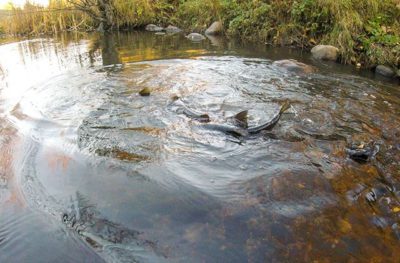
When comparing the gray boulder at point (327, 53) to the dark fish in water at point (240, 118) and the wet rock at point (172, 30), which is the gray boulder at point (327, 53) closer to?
the dark fish in water at point (240, 118)

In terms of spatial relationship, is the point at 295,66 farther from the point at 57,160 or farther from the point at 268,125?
the point at 57,160

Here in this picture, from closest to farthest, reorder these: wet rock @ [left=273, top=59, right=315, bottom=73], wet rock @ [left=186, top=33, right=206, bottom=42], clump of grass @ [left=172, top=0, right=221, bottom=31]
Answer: wet rock @ [left=273, top=59, right=315, bottom=73], wet rock @ [left=186, top=33, right=206, bottom=42], clump of grass @ [left=172, top=0, right=221, bottom=31]

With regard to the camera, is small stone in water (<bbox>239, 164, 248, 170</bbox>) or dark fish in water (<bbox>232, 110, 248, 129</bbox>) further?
dark fish in water (<bbox>232, 110, 248, 129</bbox>)

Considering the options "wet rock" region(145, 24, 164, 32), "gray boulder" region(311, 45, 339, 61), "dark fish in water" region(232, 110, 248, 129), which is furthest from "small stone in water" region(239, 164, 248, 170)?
"wet rock" region(145, 24, 164, 32)

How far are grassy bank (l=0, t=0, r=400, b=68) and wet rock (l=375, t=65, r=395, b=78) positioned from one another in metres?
0.12

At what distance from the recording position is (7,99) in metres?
4.50

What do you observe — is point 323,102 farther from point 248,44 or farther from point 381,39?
point 248,44

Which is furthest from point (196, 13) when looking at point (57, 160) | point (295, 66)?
point (57, 160)

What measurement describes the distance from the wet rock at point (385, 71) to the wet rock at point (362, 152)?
9.34ft

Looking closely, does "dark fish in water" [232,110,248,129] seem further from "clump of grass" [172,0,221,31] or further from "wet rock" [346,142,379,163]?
"clump of grass" [172,0,221,31]

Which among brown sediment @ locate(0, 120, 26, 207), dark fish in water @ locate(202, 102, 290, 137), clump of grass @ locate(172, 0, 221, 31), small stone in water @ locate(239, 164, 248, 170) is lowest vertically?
brown sediment @ locate(0, 120, 26, 207)

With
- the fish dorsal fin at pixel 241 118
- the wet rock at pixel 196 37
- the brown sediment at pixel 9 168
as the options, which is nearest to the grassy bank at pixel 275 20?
the wet rock at pixel 196 37

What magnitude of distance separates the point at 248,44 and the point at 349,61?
2.65 metres

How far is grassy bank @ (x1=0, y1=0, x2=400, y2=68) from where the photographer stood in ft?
19.8
